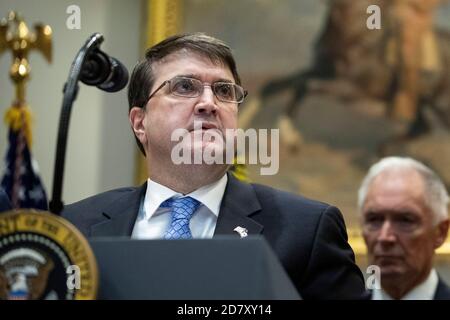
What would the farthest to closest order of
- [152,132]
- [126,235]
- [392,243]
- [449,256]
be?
1. [449,256]
2. [392,243]
3. [152,132]
4. [126,235]

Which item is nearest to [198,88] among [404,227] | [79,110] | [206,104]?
[206,104]

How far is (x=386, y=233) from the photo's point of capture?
14.2 ft

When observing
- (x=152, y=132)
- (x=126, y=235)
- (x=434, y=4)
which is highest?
(x=434, y=4)

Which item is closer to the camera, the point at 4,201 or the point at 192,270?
Result: the point at 192,270

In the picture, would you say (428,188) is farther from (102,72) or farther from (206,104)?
(102,72)

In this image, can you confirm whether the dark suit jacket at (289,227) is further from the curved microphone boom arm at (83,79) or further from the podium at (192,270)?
the podium at (192,270)

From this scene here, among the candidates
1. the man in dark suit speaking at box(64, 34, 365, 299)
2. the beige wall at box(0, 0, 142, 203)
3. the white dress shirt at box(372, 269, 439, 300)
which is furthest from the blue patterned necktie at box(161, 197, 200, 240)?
the beige wall at box(0, 0, 142, 203)

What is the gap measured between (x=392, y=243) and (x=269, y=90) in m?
2.22

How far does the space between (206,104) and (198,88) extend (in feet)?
0.32
